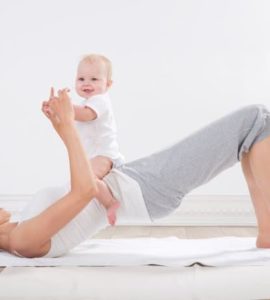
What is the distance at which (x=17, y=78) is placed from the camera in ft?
16.0

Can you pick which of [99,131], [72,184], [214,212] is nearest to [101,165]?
[99,131]

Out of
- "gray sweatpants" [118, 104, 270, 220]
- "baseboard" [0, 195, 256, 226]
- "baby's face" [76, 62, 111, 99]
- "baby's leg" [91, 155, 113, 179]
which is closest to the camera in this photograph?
"gray sweatpants" [118, 104, 270, 220]

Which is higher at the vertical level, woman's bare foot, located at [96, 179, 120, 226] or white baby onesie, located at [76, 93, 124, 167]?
white baby onesie, located at [76, 93, 124, 167]

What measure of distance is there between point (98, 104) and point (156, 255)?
2.21ft

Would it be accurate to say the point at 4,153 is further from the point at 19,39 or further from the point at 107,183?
the point at 107,183

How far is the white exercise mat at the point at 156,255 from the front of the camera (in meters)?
2.06

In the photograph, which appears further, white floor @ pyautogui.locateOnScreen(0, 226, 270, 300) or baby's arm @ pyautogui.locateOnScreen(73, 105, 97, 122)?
baby's arm @ pyautogui.locateOnScreen(73, 105, 97, 122)

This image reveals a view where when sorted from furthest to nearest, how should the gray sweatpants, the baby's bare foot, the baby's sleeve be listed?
the baby's sleeve → the baby's bare foot → the gray sweatpants

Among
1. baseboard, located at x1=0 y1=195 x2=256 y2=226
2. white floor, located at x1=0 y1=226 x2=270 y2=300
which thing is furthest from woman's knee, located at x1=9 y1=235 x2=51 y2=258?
baseboard, located at x1=0 y1=195 x2=256 y2=226

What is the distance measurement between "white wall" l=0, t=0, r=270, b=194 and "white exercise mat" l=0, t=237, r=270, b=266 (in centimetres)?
226

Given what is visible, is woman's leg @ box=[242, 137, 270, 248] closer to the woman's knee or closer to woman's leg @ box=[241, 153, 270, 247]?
woman's leg @ box=[241, 153, 270, 247]

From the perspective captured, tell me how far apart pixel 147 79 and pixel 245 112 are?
2.78 meters

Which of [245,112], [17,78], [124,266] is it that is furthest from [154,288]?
[17,78]

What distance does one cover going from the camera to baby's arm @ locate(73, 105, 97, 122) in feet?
7.89
